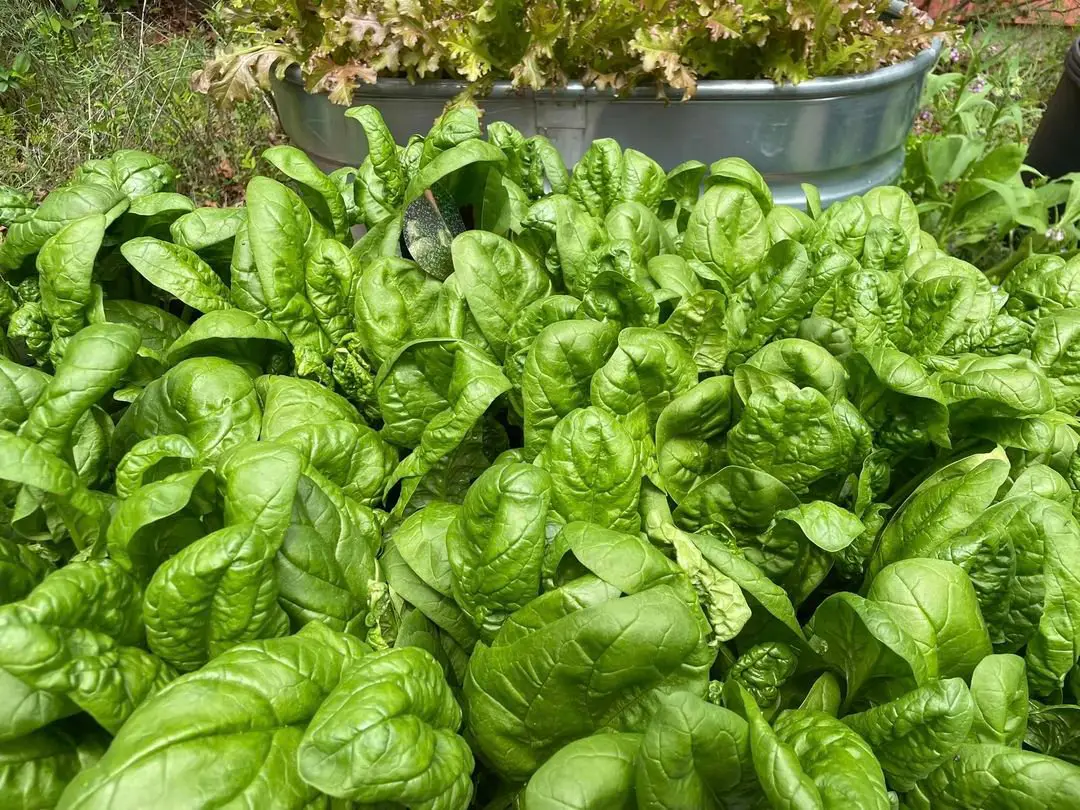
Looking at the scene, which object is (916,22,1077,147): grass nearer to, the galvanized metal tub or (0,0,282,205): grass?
the galvanized metal tub

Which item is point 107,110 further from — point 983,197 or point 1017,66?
point 1017,66

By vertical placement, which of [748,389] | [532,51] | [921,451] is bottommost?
[921,451]

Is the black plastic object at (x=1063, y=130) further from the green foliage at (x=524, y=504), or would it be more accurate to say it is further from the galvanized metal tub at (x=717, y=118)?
the green foliage at (x=524, y=504)

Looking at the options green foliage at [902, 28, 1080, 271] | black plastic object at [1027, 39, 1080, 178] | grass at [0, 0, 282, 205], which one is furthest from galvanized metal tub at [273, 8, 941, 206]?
grass at [0, 0, 282, 205]

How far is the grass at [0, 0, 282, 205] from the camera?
13.9ft

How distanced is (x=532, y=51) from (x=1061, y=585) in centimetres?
203

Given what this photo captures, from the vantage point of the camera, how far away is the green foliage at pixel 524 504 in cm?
90

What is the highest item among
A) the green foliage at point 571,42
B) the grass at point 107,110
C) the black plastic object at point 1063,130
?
the green foliage at point 571,42

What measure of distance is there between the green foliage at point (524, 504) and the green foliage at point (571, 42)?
0.91 m

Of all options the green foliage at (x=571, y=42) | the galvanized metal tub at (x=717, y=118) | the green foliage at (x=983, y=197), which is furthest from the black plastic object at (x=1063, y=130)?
the green foliage at (x=571, y=42)

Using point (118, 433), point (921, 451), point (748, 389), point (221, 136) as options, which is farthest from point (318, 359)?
point (221, 136)

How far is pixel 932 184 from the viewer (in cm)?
330

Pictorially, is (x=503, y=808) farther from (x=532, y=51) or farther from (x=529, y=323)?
(x=532, y=51)

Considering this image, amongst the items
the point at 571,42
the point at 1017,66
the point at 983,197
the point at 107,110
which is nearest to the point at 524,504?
the point at 571,42
